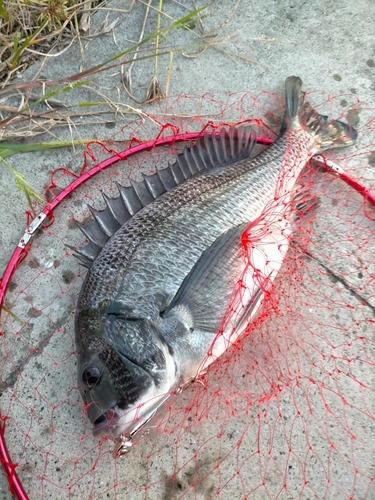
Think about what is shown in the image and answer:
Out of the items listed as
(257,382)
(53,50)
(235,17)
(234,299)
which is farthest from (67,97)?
(257,382)

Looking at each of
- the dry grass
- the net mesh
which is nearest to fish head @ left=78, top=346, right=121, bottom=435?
the net mesh

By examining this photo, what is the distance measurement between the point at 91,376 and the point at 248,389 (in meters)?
0.88

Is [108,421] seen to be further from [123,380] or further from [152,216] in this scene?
[152,216]

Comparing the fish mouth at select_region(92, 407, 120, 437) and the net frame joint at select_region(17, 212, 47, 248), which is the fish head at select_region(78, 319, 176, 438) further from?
the net frame joint at select_region(17, 212, 47, 248)

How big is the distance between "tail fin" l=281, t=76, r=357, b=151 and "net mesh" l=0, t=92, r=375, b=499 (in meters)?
0.14

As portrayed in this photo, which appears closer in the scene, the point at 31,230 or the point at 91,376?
the point at 91,376

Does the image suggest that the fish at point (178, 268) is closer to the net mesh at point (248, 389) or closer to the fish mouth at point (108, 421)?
the fish mouth at point (108, 421)

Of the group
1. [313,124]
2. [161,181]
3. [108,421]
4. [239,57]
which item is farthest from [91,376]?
[239,57]

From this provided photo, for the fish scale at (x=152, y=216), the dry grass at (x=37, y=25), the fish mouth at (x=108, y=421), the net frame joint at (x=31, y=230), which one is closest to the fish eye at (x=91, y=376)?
the fish mouth at (x=108, y=421)

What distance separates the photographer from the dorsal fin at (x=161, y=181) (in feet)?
7.56

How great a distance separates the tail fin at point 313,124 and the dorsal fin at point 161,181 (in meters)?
0.31

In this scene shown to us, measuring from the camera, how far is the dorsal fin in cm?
230

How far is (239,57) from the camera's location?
323 cm

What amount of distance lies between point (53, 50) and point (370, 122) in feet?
7.83
